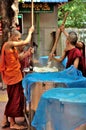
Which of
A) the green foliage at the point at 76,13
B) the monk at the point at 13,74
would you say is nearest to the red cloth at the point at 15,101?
the monk at the point at 13,74

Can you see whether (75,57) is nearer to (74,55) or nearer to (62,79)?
(74,55)

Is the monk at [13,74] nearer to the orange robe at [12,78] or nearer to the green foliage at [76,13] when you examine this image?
the orange robe at [12,78]

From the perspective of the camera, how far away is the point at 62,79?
578 centimetres

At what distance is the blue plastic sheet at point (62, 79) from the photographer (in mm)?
5453

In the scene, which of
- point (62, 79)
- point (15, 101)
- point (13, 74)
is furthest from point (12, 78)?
point (62, 79)

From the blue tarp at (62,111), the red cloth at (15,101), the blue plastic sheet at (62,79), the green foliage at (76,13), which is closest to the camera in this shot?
the blue tarp at (62,111)

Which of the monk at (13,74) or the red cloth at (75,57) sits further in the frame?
the monk at (13,74)

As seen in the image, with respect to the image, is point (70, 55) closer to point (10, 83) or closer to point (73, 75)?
point (73, 75)

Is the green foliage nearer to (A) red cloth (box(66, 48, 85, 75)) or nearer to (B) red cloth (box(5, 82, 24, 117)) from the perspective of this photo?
(B) red cloth (box(5, 82, 24, 117))

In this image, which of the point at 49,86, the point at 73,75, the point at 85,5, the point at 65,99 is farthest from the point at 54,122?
the point at 85,5

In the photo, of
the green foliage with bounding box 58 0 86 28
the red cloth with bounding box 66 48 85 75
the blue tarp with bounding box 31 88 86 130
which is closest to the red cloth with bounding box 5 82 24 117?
the red cloth with bounding box 66 48 85 75

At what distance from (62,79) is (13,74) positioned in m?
1.53

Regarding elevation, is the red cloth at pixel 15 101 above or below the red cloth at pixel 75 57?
below

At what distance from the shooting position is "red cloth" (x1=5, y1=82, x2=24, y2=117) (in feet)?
23.7
